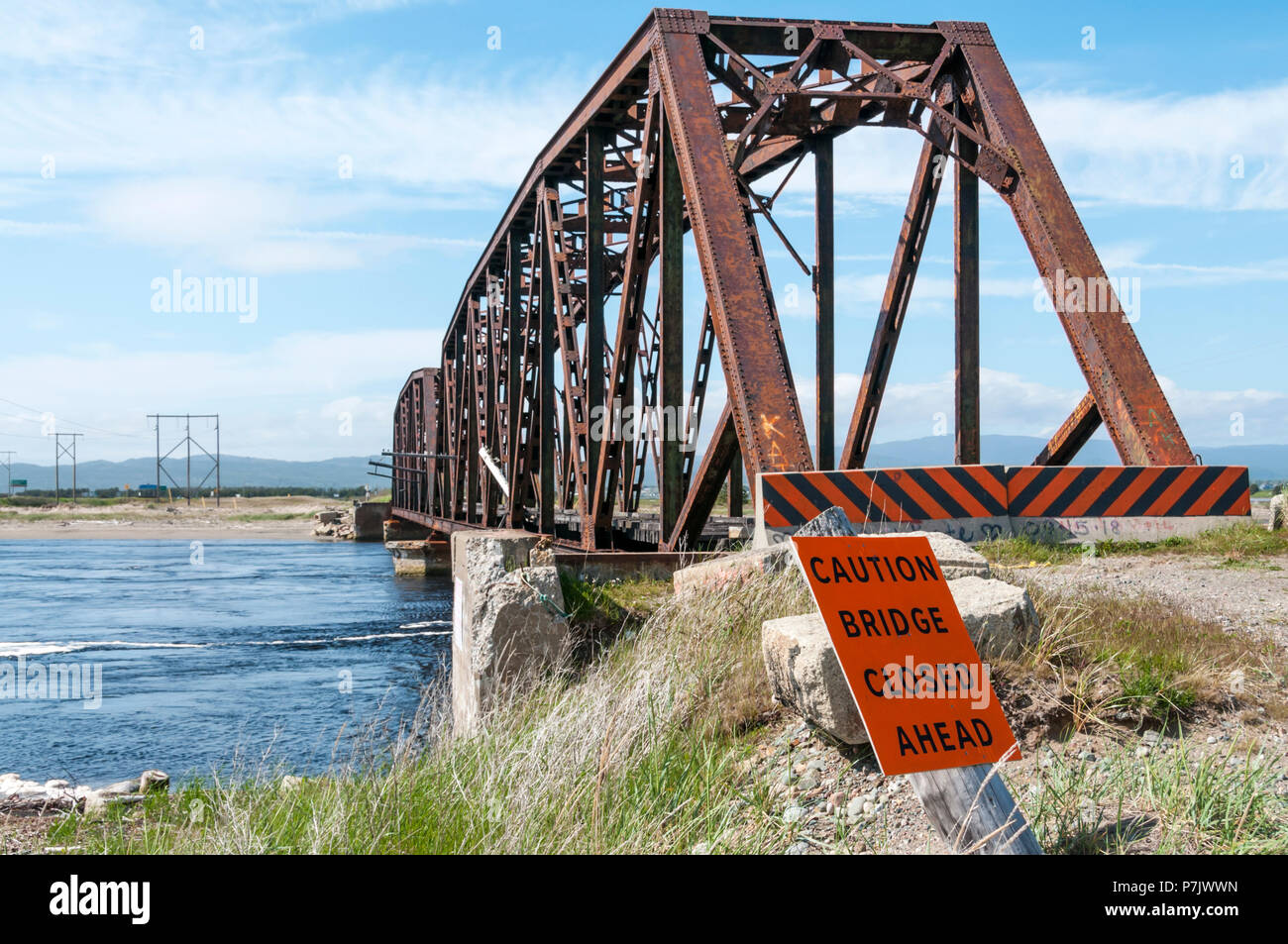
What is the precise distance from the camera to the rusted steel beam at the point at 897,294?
445 inches

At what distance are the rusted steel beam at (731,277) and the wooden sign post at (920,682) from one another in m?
4.10

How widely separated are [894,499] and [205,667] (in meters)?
12.5

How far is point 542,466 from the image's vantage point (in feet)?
53.1

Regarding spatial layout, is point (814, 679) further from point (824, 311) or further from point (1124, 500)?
point (824, 311)

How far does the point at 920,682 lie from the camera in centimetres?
377

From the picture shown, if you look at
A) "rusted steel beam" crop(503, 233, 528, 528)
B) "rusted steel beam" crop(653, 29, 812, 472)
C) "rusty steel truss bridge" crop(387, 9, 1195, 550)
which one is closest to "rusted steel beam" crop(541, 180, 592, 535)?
"rusty steel truss bridge" crop(387, 9, 1195, 550)

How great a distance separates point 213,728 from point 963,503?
→ 8835 mm

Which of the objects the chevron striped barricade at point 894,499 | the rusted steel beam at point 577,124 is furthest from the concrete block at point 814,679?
the rusted steel beam at point 577,124

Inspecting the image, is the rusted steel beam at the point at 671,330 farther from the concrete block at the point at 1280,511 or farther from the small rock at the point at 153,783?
the concrete block at the point at 1280,511

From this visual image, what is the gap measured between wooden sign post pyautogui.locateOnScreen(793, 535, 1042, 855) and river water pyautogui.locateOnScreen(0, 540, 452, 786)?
164 inches

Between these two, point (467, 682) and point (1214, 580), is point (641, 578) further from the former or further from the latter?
point (1214, 580)

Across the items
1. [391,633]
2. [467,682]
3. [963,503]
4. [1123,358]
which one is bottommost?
[391,633]

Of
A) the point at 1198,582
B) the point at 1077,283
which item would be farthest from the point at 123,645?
the point at 1198,582
